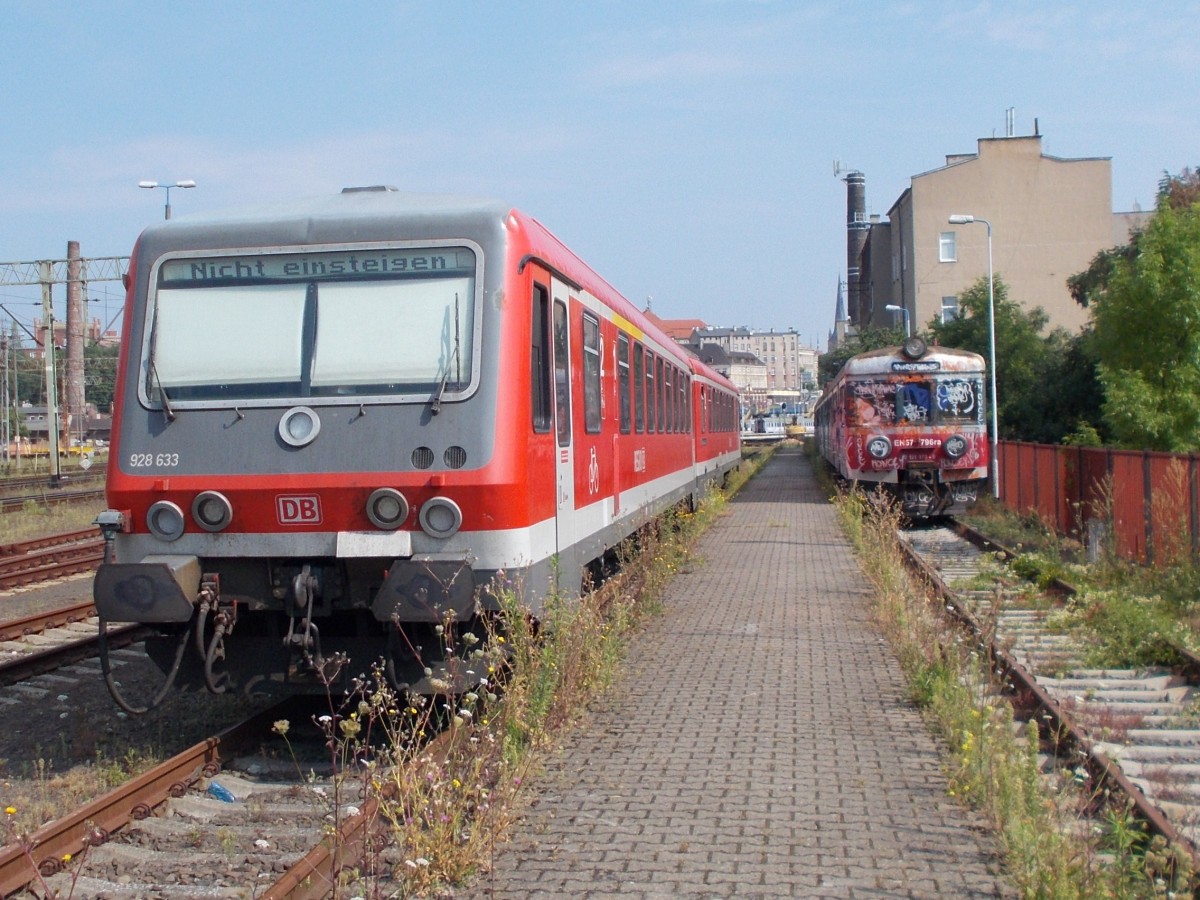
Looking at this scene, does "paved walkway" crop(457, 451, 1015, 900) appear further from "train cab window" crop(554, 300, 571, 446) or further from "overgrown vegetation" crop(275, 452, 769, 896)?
"train cab window" crop(554, 300, 571, 446)

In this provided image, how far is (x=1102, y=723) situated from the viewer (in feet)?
24.0

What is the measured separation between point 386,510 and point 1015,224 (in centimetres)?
4925

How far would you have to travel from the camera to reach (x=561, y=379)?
26.6ft

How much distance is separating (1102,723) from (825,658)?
222 cm

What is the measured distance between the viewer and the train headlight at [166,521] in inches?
269

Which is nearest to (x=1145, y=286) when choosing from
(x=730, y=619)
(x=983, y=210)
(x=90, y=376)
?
(x=730, y=619)

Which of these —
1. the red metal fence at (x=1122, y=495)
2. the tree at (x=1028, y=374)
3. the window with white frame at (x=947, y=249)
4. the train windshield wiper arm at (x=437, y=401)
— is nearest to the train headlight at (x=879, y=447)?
the red metal fence at (x=1122, y=495)

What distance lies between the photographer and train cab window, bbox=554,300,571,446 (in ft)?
26.2

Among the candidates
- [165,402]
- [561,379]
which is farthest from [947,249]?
[165,402]

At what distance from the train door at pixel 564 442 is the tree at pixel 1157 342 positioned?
56.7ft

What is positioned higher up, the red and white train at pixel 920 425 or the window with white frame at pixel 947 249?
the window with white frame at pixel 947 249

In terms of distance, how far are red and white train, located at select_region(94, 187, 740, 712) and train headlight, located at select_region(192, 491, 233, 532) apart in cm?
1

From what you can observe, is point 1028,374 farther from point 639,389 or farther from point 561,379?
point 561,379

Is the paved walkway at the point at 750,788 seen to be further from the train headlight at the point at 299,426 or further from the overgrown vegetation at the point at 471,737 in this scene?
the train headlight at the point at 299,426
